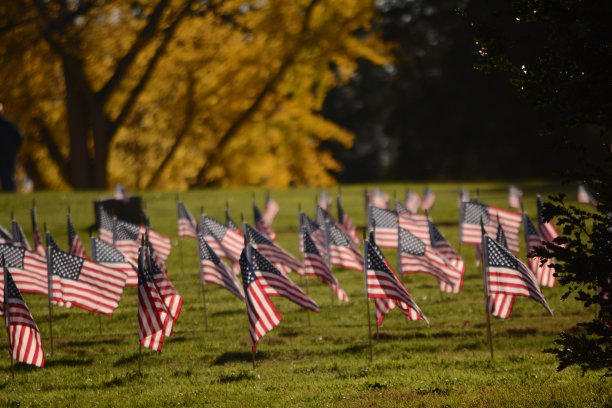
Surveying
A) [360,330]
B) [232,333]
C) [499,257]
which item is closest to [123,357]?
[232,333]

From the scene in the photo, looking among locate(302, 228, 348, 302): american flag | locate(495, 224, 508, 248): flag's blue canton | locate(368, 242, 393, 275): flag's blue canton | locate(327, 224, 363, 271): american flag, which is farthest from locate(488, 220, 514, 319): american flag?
locate(327, 224, 363, 271): american flag

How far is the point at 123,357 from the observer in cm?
1438

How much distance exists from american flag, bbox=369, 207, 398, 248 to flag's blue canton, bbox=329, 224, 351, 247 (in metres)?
1.56

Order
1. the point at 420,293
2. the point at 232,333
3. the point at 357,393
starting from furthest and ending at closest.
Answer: the point at 420,293, the point at 232,333, the point at 357,393

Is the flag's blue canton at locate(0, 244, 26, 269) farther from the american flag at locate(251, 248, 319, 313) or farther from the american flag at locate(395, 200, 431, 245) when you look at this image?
the american flag at locate(395, 200, 431, 245)

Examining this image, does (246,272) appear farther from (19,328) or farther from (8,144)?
(8,144)

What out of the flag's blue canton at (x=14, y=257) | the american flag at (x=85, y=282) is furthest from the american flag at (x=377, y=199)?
the american flag at (x=85, y=282)

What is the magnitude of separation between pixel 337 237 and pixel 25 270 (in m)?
5.20

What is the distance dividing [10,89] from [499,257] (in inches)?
1133

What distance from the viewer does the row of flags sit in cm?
1308

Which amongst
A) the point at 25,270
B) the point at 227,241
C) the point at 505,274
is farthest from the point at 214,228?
the point at 505,274

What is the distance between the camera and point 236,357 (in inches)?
565

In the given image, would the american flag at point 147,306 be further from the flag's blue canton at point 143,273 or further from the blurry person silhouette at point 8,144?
the blurry person silhouette at point 8,144

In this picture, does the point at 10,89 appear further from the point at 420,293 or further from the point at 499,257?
the point at 499,257
